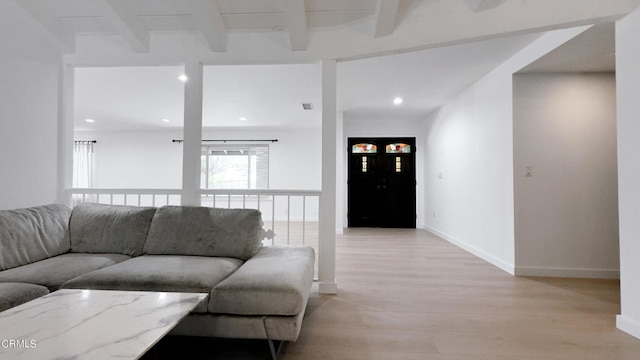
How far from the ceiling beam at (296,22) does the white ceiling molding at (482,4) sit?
4.09 feet

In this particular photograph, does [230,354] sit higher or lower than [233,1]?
lower

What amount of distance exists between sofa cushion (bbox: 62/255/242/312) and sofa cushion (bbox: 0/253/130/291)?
11 centimetres

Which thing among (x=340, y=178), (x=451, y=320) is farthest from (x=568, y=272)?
(x=340, y=178)

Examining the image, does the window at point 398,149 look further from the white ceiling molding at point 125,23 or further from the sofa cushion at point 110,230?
the sofa cushion at point 110,230

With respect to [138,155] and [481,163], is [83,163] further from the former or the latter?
[481,163]

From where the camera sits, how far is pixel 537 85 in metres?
3.10

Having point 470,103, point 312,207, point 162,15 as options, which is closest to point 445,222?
point 470,103

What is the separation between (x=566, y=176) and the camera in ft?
10.0

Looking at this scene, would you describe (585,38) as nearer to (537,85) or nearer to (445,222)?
(537,85)

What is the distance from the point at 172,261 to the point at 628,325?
3.00 metres

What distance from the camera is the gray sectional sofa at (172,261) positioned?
154 centimetres

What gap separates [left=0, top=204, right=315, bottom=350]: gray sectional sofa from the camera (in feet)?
5.06

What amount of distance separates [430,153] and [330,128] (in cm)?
388

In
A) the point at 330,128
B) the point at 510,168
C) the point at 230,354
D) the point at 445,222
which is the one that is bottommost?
the point at 230,354
